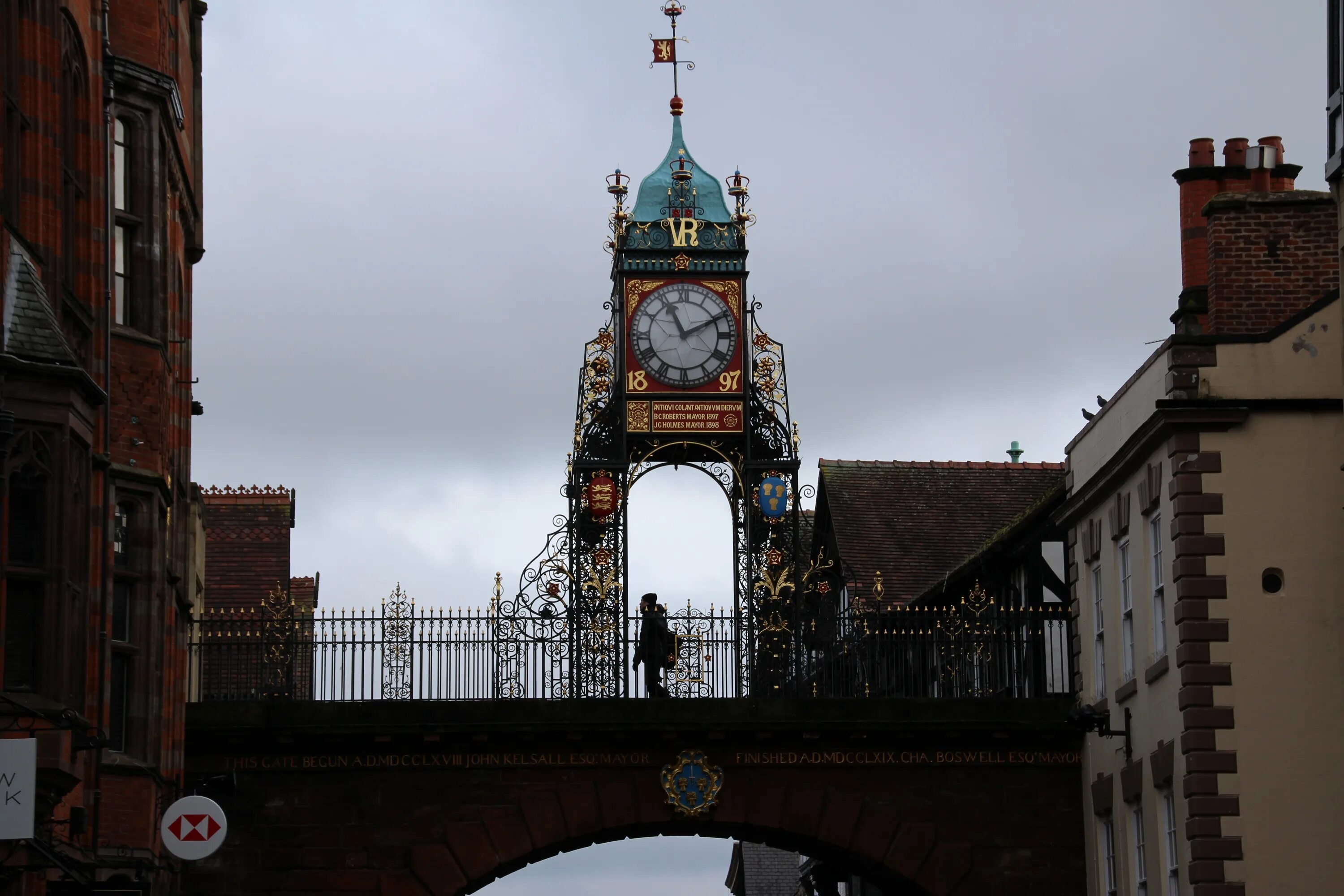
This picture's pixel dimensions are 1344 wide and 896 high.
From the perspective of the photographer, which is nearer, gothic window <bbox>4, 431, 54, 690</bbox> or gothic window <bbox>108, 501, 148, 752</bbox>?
gothic window <bbox>4, 431, 54, 690</bbox>

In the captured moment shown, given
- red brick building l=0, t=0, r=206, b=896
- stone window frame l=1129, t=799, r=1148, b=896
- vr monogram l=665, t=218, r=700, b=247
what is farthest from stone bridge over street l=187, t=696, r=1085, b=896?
vr monogram l=665, t=218, r=700, b=247

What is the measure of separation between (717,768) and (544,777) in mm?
2189

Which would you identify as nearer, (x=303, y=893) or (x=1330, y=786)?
(x=1330, y=786)

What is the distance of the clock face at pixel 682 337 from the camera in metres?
32.4

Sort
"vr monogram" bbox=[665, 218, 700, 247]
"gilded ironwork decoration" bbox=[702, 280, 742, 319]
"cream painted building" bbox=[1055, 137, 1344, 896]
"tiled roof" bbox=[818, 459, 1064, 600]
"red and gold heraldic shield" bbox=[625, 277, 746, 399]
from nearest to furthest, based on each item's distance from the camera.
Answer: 1. "cream painted building" bbox=[1055, 137, 1344, 896]
2. "red and gold heraldic shield" bbox=[625, 277, 746, 399]
3. "gilded ironwork decoration" bbox=[702, 280, 742, 319]
4. "vr monogram" bbox=[665, 218, 700, 247]
5. "tiled roof" bbox=[818, 459, 1064, 600]

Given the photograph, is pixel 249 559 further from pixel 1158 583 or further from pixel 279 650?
pixel 1158 583

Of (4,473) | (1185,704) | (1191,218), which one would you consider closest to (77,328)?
(4,473)

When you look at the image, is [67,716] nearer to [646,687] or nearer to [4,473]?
[4,473]

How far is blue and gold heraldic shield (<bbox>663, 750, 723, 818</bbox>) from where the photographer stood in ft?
97.6

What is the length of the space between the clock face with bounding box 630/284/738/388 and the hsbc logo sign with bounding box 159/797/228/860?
33.9ft

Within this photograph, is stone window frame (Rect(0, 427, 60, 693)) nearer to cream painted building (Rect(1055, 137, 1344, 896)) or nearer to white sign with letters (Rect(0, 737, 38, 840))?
white sign with letters (Rect(0, 737, 38, 840))

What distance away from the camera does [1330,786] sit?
25672 mm

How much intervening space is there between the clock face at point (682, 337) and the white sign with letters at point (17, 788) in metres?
16.0

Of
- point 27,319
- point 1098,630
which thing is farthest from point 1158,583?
point 27,319
